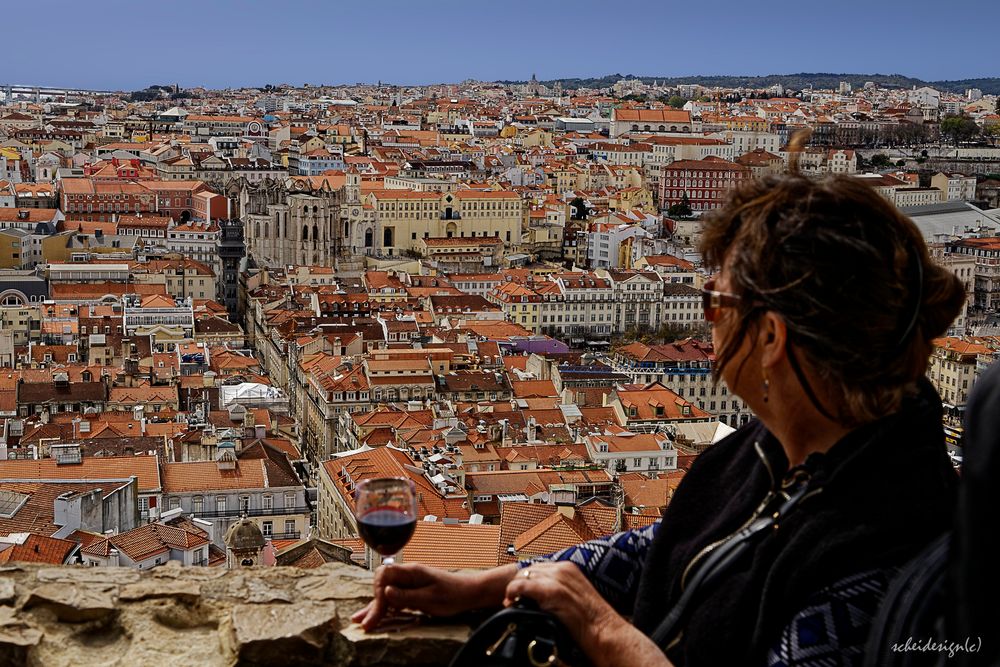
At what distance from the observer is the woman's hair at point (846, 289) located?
51.1 inches

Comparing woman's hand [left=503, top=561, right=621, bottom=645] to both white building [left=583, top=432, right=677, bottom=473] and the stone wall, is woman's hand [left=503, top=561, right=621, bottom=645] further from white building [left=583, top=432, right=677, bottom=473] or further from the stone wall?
white building [left=583, top=432, right=677, bottom=473]

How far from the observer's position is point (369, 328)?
20.8m

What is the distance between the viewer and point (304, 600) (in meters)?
1.90

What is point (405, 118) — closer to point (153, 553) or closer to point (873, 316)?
point (153, 553)

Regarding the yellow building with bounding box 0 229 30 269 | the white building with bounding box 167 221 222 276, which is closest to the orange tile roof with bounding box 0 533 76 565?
the yellow building with bounding box 0 229 30 269

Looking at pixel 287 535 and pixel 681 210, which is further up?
pixel 681 210

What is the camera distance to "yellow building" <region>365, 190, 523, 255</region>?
32688 mm

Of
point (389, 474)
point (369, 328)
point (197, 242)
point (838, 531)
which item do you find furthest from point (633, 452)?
point (197, 242)

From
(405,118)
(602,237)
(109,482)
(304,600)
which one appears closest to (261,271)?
(602,237)

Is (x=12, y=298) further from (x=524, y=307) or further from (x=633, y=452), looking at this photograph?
(x=633, y=452)

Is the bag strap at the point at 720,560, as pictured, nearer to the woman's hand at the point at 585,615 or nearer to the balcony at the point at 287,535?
the woman's hand at the point at 585,615

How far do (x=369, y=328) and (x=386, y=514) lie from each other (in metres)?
19.1

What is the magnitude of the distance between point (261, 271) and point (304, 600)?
25.4 m

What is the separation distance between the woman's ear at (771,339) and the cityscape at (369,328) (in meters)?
0.17
